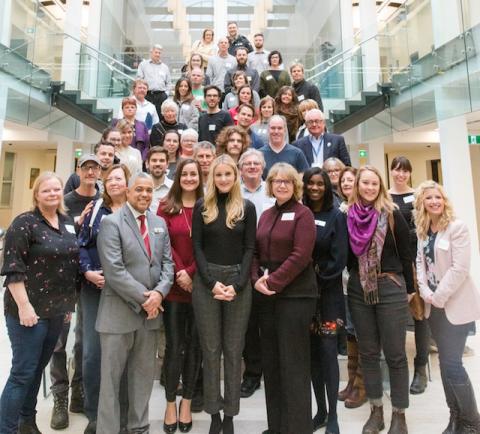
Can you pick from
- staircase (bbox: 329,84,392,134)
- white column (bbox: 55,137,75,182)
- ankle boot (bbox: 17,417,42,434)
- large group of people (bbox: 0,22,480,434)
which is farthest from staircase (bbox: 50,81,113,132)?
ankle boot (bbox: 17,417,42,434)

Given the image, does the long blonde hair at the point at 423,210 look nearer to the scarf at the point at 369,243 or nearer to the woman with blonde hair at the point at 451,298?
the woman with blonde hair at the point at 451,298

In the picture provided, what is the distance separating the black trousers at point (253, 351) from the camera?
2.90 meters

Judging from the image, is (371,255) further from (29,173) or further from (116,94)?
(29,173)

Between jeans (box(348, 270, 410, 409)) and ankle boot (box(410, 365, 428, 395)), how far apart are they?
0.95m

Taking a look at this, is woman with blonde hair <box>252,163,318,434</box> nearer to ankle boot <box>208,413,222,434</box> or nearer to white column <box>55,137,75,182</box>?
ankle boot <box>208,413,222,434</box>

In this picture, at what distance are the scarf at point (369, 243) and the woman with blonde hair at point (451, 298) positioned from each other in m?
0.43

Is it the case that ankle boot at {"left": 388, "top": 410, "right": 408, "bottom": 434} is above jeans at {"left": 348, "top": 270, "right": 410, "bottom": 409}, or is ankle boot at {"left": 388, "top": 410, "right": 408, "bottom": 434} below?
below

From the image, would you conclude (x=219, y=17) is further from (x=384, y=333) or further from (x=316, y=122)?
(x=384, y=333)

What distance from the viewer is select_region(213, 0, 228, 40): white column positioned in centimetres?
1305

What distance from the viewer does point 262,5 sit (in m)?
14.0

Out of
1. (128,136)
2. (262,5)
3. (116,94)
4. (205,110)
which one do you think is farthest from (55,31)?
(262,5)

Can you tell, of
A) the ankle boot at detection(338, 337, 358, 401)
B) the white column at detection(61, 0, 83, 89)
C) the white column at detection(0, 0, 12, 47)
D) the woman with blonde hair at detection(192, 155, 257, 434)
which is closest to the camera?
the woman with blonde hair at detection(192, 155, 257, 434)

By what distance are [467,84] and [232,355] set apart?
19.0ft

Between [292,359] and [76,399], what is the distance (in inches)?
67.8
